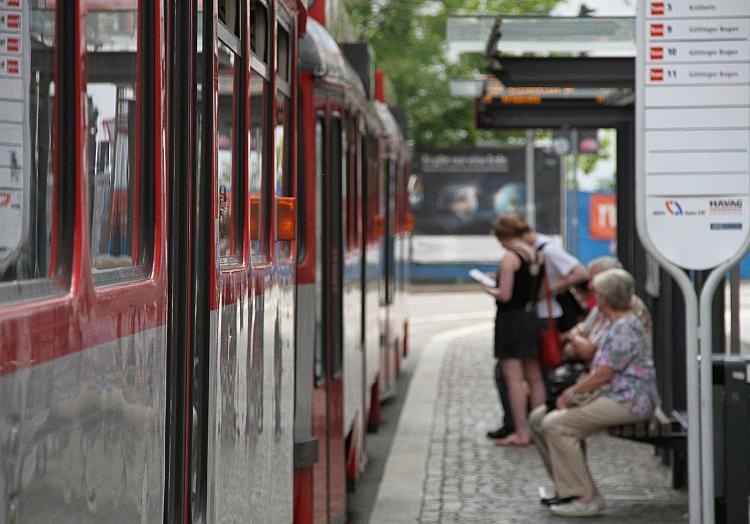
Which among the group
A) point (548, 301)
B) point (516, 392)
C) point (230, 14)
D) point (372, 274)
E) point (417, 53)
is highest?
point (417, 53)

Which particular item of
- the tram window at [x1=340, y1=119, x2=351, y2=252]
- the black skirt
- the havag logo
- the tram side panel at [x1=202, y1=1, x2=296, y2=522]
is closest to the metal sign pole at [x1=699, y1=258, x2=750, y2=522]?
the havag logo

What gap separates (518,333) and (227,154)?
23.5 feet

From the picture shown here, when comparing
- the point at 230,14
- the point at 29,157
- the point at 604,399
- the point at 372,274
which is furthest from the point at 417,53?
the point at 29,157

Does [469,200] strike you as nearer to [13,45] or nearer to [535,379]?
[535,379]

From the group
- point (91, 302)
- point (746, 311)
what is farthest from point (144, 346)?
point (746, 311)

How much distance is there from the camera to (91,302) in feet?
8.52

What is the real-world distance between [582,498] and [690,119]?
132 inches

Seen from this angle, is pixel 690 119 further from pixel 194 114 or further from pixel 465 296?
pixel 465 296

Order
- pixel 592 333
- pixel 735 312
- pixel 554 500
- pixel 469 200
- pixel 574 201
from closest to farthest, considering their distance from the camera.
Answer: pixel 735 312
pixel 554 500
pixel 592 333
pixel 574 201
pixel 469 200

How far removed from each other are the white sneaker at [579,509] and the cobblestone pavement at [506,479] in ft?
0.19

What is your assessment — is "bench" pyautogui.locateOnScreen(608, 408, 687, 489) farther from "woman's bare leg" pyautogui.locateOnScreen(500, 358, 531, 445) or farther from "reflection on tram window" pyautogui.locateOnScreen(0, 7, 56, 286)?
"reflection on tram window" pyautogui.locateOnScreen(0, 7, 56, 286)

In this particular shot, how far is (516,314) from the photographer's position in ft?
35.9

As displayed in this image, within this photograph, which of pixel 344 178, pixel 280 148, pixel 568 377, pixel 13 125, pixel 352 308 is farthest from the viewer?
pixel 568 377

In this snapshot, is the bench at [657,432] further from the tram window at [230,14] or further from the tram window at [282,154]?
the tram window at [230,14]
